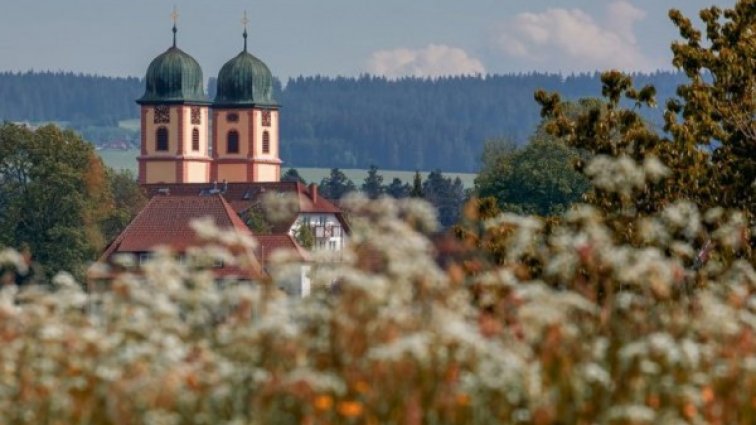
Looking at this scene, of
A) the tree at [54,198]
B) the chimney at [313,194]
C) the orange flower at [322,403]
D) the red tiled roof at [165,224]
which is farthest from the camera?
the chimney at [313,194]

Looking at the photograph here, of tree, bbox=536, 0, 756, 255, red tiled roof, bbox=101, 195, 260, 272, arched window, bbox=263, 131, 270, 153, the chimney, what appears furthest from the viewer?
arched window, bbox=263, 131, 270, 153

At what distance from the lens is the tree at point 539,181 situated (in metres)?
100

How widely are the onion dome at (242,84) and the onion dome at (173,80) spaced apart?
5.86 feet

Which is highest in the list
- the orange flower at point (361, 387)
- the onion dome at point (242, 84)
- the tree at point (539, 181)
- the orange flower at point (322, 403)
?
the onion dome at point (242, 84)

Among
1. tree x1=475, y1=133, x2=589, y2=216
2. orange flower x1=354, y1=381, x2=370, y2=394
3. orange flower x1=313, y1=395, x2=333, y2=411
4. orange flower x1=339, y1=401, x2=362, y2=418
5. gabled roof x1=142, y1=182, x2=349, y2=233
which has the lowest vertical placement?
gabled roof x1=142, y1=182, x2=349, y2=233

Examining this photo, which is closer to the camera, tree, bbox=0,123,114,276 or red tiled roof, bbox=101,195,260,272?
red tiled roof, bbox=101,195,260,272

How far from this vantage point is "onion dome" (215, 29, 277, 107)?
161m

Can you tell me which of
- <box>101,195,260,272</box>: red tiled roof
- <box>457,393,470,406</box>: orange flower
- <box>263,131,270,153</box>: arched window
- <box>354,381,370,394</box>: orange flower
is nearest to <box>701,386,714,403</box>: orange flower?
<box>457,393,470,406</box>: orange flower

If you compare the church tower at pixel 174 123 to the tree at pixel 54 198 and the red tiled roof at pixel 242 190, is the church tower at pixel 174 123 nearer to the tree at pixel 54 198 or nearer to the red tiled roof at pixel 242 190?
the red tiled roof at pixel 242 190

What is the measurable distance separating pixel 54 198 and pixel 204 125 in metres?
62.5

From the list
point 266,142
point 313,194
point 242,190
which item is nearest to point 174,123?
point 266,142

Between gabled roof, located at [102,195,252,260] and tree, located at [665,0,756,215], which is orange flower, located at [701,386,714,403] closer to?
tree, located at [665,0,756,215]

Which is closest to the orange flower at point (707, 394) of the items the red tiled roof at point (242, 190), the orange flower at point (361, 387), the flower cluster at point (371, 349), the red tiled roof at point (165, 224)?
the flower cluster at point (371, 349)

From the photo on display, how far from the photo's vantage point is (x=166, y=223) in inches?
3388
